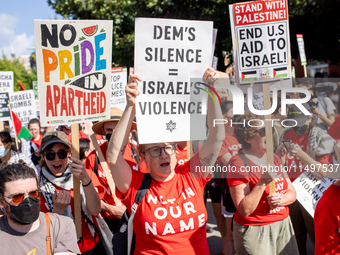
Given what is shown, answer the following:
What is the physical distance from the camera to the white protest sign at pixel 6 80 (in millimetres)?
7332

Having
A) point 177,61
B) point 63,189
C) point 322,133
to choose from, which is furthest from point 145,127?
point 322,133

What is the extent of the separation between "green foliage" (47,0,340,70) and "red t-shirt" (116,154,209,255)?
465 inches

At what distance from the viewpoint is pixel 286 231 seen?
314cm

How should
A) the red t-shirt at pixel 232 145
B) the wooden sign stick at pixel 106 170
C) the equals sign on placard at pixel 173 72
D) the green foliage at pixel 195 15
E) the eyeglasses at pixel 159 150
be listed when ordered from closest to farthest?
the eyeglasses at pixel 159 150
the equals sign on placard at pixel 173 72
the wooden sign stick at pixel 106 170
the red t-shirt at pixel 232 145
the green foliage at pixel 195 15

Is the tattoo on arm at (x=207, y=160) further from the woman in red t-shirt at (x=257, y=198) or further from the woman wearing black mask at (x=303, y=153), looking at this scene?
the woman wearing black mask at (x=303, y=153)

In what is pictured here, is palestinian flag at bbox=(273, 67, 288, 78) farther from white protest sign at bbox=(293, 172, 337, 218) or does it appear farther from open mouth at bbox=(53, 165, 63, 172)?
open mouth at bbox=(53, 165, 63, 172)

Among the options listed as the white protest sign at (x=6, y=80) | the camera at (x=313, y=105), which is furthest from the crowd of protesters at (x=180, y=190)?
the white protest sign at (x=6, y=80)

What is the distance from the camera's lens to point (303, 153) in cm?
358

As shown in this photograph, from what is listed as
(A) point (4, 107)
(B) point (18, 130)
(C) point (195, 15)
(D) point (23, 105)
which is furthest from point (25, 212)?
(C) point (195, 15)

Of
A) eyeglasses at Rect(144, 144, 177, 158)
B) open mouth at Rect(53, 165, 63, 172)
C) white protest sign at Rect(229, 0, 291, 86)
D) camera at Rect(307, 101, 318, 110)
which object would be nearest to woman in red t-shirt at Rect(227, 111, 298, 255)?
white protest sign at Rect(229, 0, 291, 86)

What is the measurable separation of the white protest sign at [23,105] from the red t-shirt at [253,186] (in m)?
6.38

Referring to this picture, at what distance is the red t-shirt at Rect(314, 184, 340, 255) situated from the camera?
2213 millimetres

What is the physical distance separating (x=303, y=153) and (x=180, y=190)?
1.64m

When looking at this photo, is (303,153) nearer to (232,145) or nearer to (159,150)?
(232,145)
